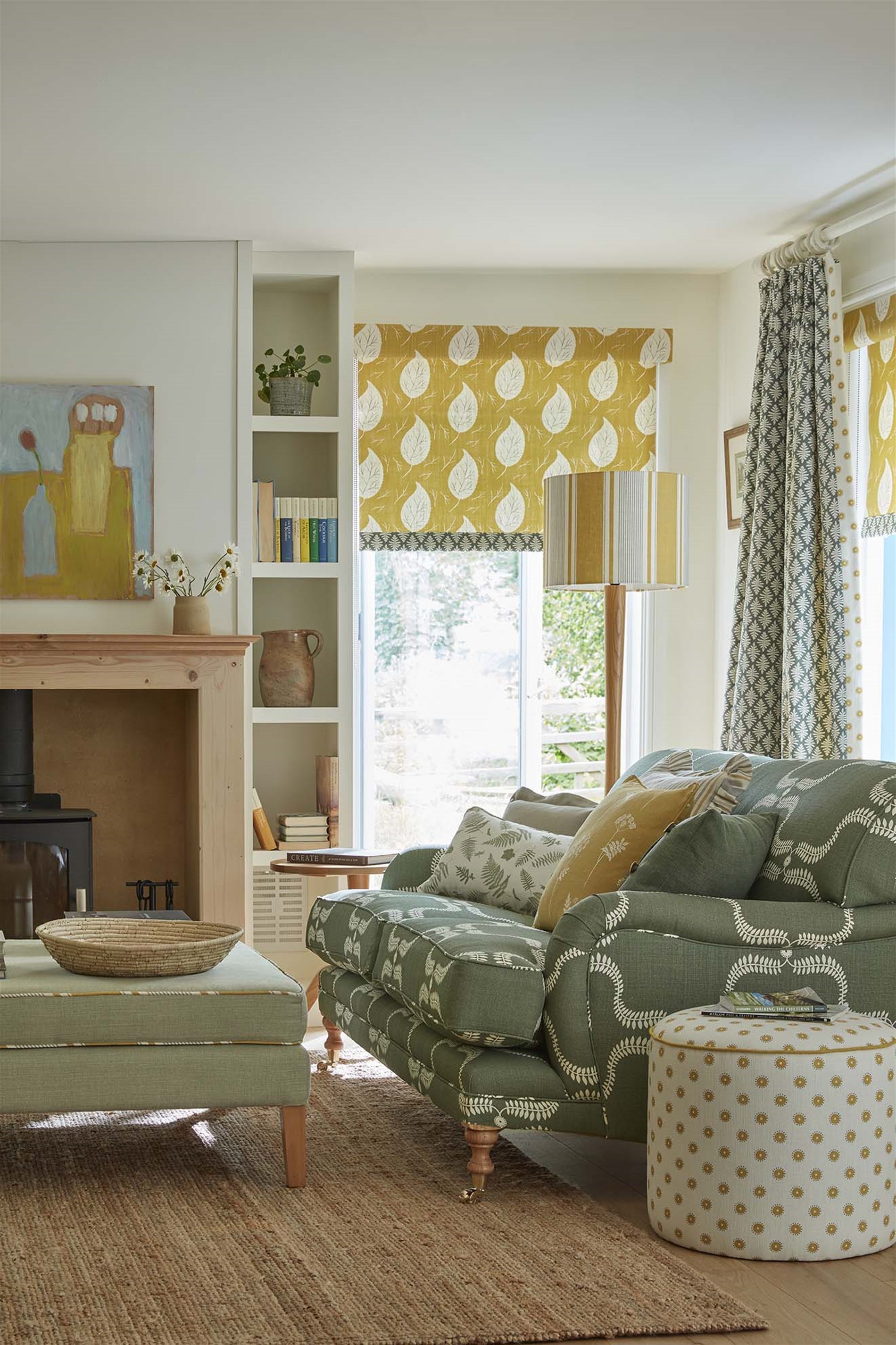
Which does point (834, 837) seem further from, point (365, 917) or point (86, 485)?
point (86, 485)

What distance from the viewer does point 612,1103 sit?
3.03m

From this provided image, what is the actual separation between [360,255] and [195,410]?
0.88 metres

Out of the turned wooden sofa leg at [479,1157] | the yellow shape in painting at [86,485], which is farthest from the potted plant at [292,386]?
the turned wooden sofa leg at [479,1157]

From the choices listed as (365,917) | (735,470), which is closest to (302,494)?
(735,470)

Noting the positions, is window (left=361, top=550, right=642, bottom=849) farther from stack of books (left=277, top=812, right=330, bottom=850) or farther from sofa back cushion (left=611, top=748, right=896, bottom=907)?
sofa back cushion (left=611, top=748, right=896, bottom=907)

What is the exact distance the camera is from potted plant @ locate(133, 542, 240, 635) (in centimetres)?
Result: 520

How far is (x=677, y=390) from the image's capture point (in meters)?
6.04

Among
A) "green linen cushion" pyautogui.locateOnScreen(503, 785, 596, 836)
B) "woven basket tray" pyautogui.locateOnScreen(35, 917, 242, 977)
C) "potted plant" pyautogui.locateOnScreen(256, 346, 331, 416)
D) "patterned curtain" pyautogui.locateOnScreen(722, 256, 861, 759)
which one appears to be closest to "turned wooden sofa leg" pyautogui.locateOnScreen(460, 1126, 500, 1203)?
"woven basket tray" pyautogui.locateOnScreen(35, 917, 242, 977)

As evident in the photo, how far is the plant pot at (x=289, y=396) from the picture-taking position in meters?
5.54

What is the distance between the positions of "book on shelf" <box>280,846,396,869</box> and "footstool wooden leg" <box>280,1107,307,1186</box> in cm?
146

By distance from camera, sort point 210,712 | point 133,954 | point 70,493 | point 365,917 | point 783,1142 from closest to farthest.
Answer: point 783,1142
point 133,954
point 365,917
point 210,712
point 70,493

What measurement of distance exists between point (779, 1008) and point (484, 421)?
11.6 feet

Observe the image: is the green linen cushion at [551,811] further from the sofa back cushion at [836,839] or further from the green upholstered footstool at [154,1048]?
the green upholstered footstool at [154,1048]

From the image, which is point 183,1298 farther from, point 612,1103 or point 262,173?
point 262,173
